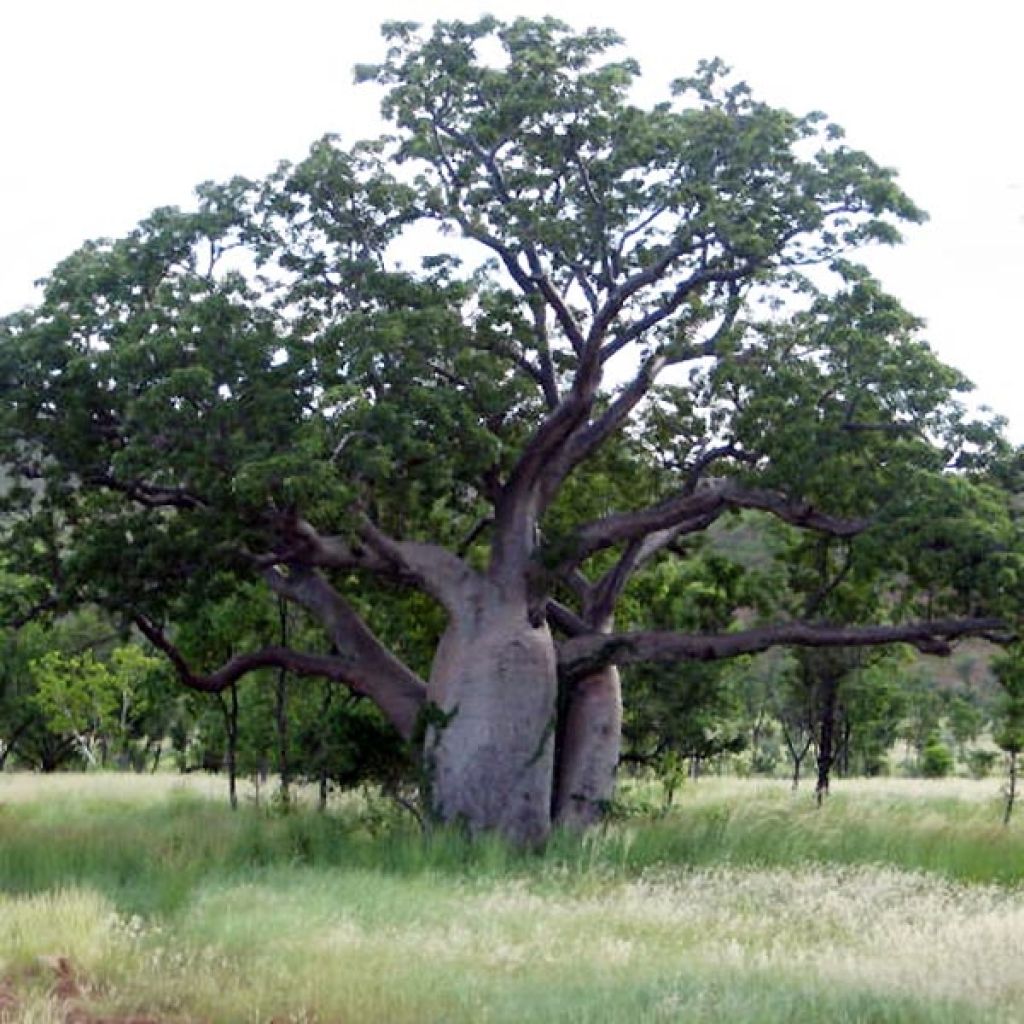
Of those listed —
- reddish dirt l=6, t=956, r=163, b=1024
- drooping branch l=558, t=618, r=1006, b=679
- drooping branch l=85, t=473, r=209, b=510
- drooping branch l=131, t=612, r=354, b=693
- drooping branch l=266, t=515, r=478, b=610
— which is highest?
drooping branch l=85, t=473, r=209, b=510

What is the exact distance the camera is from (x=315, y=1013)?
7359mm

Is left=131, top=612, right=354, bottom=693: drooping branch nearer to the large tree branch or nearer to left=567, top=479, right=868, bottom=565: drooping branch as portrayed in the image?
the large tree branch

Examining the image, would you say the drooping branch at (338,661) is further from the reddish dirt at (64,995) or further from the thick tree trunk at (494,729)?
the reddish dirt at (64,995)

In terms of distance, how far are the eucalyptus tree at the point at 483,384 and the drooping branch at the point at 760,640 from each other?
0.13 feet

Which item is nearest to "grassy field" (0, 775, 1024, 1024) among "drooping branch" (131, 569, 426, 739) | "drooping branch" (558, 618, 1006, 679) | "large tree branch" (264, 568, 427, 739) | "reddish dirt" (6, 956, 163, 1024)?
"reddish dirt" (6, 956, 163, 1024)

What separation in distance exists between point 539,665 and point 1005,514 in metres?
5.38

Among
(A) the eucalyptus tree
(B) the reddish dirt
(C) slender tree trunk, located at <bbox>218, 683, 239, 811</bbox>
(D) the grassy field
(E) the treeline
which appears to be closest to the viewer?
(B) the reddish dirt

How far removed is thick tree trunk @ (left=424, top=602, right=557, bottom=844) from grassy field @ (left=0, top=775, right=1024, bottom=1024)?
74 cm

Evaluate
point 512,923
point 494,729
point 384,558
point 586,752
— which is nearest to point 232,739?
point 384,558

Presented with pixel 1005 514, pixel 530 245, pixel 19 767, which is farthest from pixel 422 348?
pixel 19 767

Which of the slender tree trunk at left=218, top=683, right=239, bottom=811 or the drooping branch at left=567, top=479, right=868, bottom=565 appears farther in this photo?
the slender tree trunk at left=218, top=683, right=239, bottom=811

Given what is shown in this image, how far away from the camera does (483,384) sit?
666 inches

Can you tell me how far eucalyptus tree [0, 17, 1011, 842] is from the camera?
1584 cm

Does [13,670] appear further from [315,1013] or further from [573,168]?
[315,1013]
